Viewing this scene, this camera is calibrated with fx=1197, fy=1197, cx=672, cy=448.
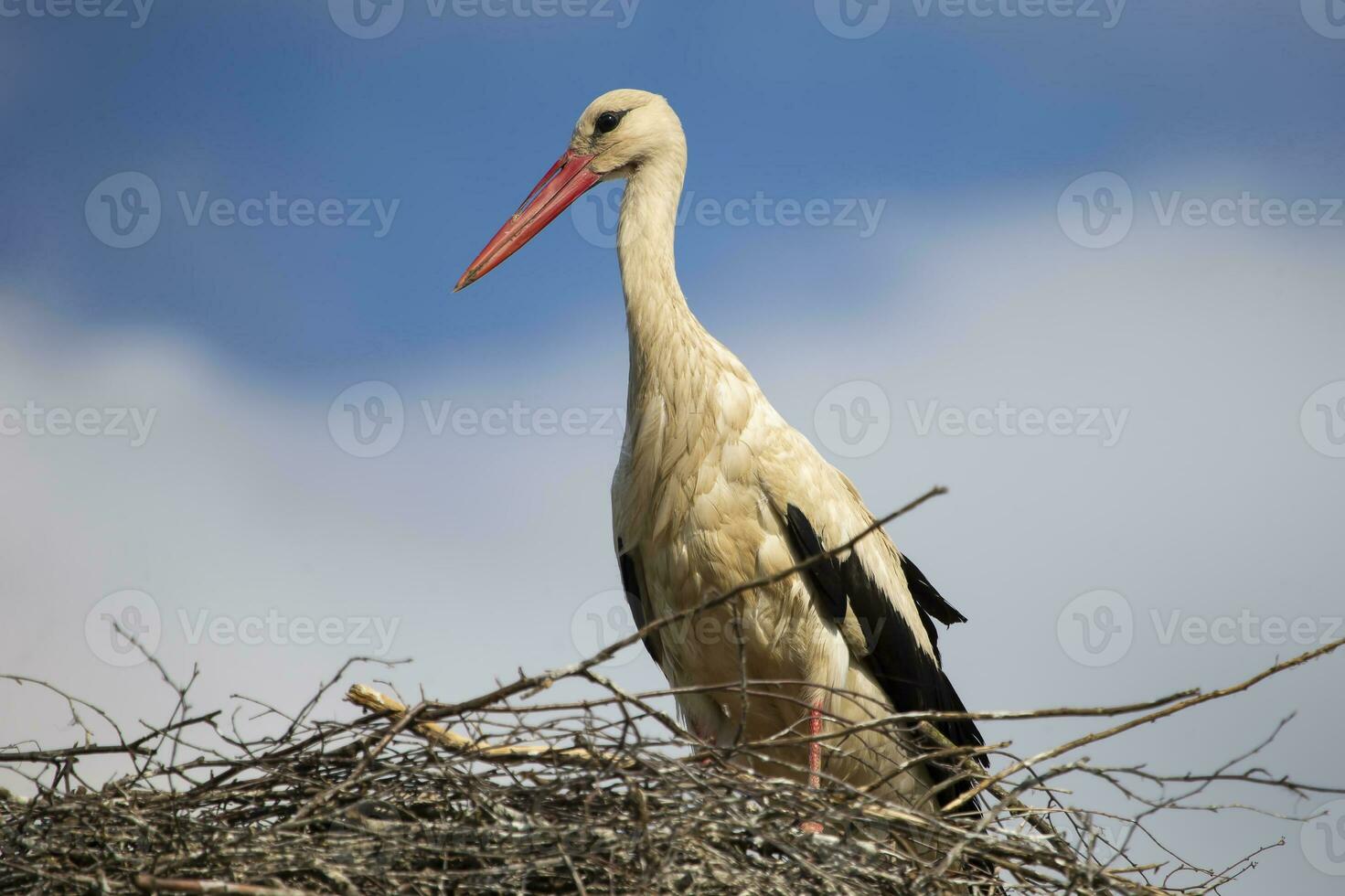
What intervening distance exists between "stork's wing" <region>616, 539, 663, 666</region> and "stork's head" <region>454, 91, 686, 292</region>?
97cm

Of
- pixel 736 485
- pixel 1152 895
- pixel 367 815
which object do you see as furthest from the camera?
pixel 736 485

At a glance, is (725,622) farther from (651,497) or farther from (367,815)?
(367,815)

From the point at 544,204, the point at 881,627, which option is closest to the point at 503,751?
the point at 881,627

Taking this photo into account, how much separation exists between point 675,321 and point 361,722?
149cm

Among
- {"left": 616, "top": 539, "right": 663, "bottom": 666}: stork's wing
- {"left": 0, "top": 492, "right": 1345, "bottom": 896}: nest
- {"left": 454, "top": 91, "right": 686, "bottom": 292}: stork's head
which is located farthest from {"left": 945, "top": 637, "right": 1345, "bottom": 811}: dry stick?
{"left": 454, "top": 91, "right": 686, "bottom": 292}: stork's head

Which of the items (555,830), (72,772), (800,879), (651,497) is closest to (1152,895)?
(800,879)

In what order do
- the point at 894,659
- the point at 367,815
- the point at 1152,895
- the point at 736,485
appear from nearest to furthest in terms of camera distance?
the point at 367,815 → the point at 1152,895 → the point at 736,485 → the point at 894,659

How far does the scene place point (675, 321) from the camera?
3342mm

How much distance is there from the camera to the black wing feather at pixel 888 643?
3.27m

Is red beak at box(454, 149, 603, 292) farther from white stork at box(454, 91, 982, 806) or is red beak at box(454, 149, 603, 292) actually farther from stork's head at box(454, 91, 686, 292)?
white stork at box(454, 91, 982, 806)

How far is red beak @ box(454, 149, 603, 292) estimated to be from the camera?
12.3 ft

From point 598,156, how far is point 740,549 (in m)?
1.36

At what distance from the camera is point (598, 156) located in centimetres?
372

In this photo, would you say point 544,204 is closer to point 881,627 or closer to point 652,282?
point 652,282
